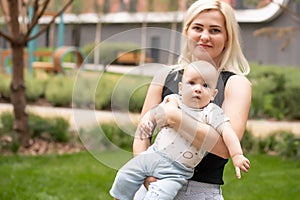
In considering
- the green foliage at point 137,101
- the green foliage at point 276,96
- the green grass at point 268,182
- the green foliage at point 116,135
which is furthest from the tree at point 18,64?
the green foliage at point 137,101

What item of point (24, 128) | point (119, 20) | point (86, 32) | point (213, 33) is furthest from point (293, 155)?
point (86, 32)

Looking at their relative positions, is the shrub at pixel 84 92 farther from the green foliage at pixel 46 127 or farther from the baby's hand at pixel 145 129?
the green foliage at pixel 46 127

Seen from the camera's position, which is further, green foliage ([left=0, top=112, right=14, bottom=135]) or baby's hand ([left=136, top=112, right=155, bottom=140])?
green foliage ([left=0, top=112, right=14, bottom=135])

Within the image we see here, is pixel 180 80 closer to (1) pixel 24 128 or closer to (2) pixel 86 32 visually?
(1) pixel 24 128

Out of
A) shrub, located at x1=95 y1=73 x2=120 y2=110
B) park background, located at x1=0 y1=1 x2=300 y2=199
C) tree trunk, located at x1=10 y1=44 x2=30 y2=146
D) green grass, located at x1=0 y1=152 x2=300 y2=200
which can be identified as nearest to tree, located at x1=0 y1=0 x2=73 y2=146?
tree trunk, located at x1=10 y1=44 x2=30 y2=146

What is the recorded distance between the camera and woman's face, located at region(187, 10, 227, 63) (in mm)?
2201

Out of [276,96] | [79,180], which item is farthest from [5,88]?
[79,180]

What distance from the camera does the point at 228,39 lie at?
2.25 metres

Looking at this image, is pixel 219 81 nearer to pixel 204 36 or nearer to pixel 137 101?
pixel 204 36

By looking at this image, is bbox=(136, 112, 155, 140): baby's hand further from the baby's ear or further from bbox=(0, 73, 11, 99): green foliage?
bbox=(0, 73, 11, 99): green foliage

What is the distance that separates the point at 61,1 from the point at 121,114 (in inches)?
557

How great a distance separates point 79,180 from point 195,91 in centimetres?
421

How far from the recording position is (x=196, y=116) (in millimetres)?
2061

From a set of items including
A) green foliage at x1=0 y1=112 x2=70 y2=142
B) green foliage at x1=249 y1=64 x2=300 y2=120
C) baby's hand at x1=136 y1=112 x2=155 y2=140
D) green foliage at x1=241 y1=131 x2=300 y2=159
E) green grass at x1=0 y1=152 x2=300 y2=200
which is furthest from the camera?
green foliage at x1=249 y1=64 x2=300 y2=120
